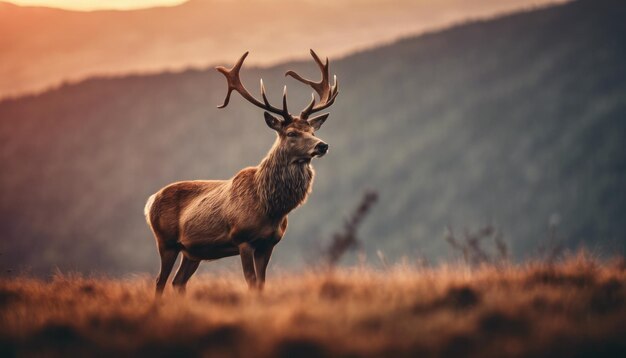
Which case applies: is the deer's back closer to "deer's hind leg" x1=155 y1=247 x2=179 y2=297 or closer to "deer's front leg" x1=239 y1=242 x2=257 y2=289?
"deer's hind leg" x1=155 y1=247 x2=179 y2=297

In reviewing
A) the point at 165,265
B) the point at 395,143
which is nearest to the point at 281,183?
the point at 165,265

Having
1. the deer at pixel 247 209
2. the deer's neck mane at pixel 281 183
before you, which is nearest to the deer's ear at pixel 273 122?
the deer at pixel 247 209

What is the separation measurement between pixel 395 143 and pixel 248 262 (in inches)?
6138

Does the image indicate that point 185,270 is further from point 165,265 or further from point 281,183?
point 281,183

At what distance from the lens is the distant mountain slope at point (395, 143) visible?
135375mm

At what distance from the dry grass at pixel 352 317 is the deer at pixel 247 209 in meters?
0.68

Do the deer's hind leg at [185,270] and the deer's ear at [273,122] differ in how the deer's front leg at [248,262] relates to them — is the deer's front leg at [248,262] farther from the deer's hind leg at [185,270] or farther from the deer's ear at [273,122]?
the deer's ear at [273,122]

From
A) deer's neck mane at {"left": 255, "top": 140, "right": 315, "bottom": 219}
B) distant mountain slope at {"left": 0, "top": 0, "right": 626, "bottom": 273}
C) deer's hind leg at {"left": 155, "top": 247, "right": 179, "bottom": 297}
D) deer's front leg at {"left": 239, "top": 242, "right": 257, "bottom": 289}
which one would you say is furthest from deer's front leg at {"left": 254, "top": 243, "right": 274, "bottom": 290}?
distant mountain slope at {"left": 0, "top": 0, "right": 626, "bottom": 273}

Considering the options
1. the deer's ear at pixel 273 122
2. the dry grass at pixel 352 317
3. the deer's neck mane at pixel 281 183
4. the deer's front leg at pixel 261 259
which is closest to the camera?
the dry grass at pixel 352 317

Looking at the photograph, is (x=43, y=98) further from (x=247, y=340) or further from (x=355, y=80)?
(x=247, y=340)

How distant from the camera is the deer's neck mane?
8797 millimetres

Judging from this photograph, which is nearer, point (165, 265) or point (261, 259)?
point (261, 259)

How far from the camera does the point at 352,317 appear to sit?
20.8 ft

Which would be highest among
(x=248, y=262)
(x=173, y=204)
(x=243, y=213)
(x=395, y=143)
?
(x=395, y=143)
